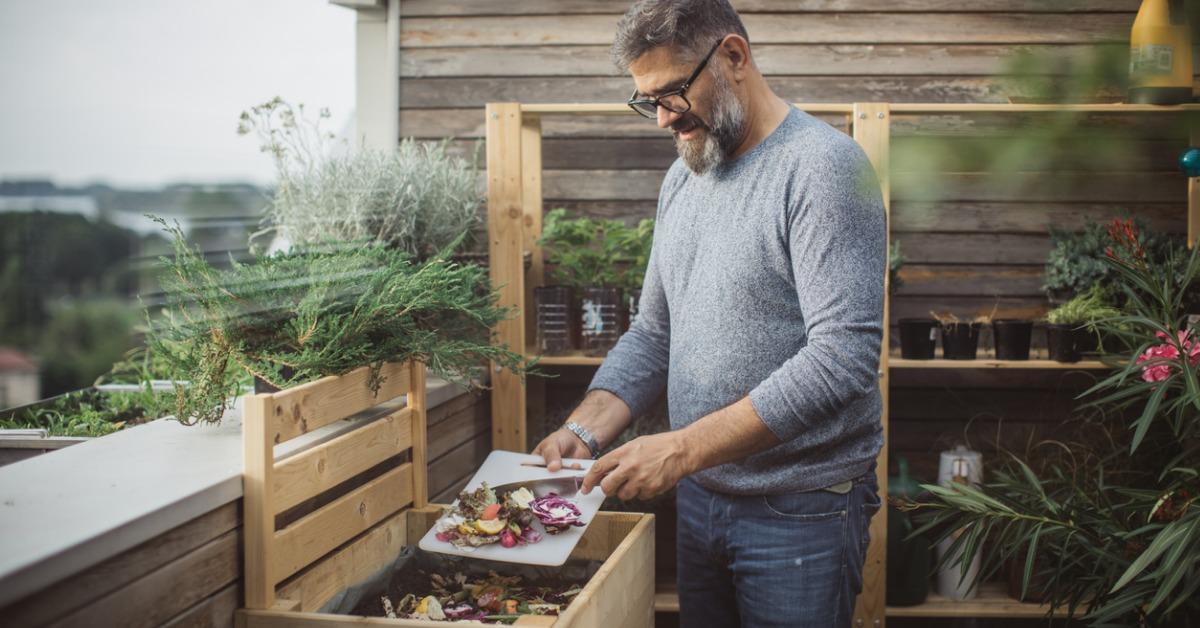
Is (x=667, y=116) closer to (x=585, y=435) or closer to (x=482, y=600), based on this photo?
(x=585, y=435)

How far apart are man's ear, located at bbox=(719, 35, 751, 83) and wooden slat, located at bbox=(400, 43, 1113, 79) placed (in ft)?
4.73

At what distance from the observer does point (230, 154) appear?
0.89m

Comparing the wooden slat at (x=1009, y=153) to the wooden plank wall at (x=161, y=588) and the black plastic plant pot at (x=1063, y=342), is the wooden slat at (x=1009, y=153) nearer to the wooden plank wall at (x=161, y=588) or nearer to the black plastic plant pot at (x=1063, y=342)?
the wooden plank wall at (x=161, y=588)

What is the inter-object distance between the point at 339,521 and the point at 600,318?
1.29 m

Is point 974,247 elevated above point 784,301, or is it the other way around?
point 974,247

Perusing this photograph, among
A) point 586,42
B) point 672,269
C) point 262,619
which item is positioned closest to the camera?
point 262,619

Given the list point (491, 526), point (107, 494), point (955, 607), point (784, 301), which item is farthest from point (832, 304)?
point (955, 607)

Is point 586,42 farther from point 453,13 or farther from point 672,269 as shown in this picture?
point 672,269

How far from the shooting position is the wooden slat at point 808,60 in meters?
3.05

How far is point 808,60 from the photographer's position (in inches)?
120

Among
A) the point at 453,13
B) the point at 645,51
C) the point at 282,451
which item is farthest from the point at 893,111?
the point at 282,451

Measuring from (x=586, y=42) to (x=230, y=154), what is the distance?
2.36 metres

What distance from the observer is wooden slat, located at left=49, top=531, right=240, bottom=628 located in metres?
1.00

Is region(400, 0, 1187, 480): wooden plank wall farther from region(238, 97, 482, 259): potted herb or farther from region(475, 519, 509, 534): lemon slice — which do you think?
region(475, 519, 509, 534): lemon slice
